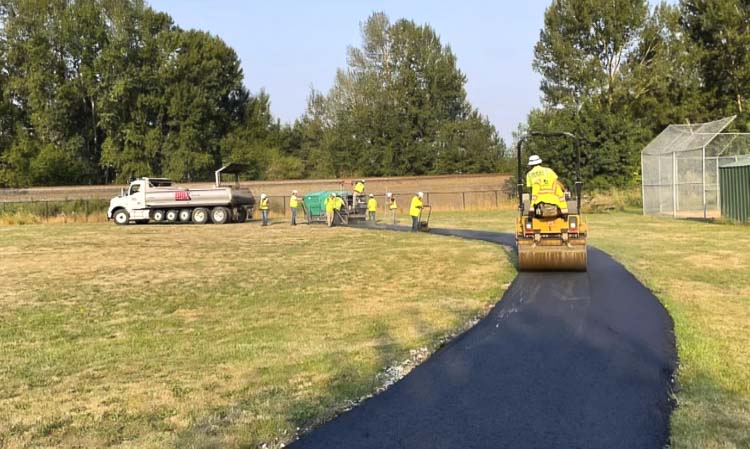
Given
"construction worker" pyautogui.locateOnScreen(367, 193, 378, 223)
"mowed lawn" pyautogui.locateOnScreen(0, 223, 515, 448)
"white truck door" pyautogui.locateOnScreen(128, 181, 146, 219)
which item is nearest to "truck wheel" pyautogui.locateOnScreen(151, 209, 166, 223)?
"white truck door" pyautogui.locateOnScreen(128, 181, 146, 219)

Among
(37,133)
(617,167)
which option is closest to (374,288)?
(617,167)

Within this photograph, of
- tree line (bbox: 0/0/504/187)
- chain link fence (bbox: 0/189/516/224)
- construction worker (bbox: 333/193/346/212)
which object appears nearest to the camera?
construction worker (bbox: 333/193/346/212)

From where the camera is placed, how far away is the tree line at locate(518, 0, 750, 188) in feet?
155

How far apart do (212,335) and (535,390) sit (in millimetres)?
4458

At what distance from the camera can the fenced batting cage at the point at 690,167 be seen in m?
26.4

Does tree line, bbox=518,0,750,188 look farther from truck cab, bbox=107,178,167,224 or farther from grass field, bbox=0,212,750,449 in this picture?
grass field, bbox=0,212,750,449

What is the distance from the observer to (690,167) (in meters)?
27.6

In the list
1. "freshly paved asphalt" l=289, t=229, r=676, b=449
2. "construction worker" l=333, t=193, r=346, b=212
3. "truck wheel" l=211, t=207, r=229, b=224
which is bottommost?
"freshly paved asphalt" l=289, t=229, r=676, b=449

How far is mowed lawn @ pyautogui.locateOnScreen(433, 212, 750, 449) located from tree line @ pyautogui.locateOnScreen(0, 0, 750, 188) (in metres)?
31.2

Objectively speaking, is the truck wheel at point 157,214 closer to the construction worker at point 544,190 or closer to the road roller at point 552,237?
the road roller at point 552,237

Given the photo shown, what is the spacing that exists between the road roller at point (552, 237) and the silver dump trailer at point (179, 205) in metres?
24.1

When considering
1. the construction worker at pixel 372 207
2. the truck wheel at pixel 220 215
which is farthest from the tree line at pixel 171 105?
the construction worker at pixel 372 207

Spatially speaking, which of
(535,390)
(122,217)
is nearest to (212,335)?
(535,390)

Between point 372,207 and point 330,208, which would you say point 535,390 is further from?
point 372,207
